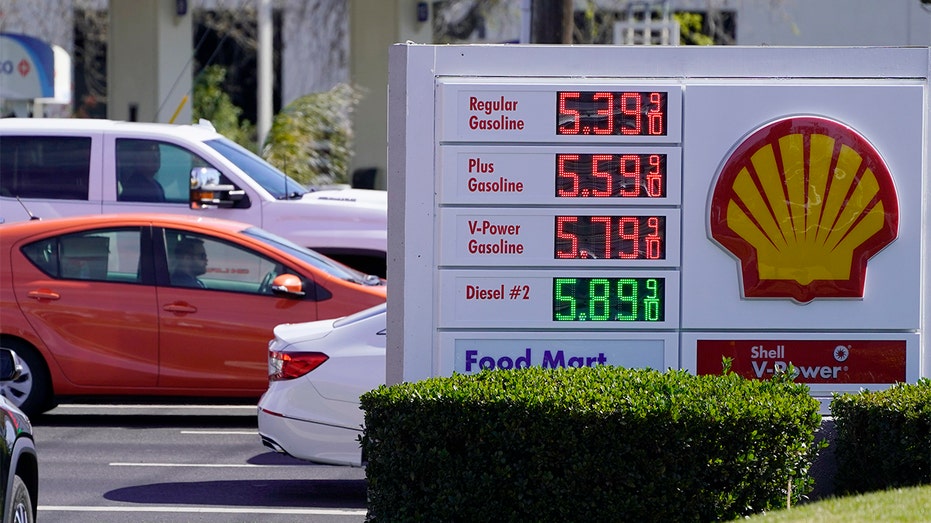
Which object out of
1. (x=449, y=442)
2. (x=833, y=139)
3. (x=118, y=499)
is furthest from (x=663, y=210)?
(x=118, y=499)

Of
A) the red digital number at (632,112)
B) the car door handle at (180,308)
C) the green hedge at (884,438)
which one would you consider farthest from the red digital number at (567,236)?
the car door handle at (180,308)

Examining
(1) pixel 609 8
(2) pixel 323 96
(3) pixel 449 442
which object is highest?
(1) pixel 609 8

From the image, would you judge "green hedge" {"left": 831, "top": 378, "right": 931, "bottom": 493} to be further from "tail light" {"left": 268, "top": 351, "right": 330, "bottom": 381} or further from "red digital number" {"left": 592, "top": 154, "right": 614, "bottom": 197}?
"tail light" {"left": 268, "top": 351, "right": 330, "bottom": 381}

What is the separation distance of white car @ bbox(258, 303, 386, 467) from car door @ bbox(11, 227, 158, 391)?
102 inches

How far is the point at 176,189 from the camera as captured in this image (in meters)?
12.8

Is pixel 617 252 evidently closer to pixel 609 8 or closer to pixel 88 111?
pixel 609 8

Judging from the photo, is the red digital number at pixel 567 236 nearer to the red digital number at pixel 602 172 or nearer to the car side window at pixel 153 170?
the red digital number at pixel 602 172

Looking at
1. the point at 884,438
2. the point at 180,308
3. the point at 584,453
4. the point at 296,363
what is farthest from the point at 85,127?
the point at 884,438

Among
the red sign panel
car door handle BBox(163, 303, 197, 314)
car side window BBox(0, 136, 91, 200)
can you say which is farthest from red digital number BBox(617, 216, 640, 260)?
car side window BBox(0, 136, 91, 200)

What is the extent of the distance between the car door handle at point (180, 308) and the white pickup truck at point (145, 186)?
1967 millimetres

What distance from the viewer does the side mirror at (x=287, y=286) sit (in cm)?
1083

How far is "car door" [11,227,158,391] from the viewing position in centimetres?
1084

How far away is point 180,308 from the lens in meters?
10.8

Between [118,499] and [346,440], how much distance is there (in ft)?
4.89
